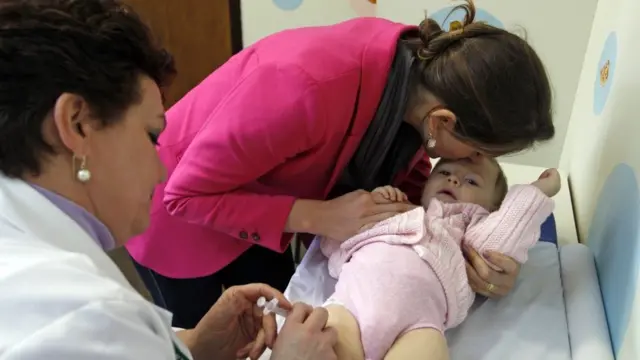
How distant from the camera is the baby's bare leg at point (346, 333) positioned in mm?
1056

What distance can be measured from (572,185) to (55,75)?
1511mm

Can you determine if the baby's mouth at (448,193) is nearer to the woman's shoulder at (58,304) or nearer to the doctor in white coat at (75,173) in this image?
the doctor in white coat at (75,173)

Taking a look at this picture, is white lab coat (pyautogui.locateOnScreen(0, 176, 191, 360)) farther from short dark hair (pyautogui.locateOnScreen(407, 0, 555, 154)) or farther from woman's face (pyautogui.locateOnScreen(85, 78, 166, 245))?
short dark hair (pyautogui.locateOnScreen(407, 0, 555, 154))

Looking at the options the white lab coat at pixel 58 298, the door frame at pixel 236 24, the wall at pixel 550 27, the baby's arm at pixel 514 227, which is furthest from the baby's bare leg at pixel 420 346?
the door frame at pixel 236 24

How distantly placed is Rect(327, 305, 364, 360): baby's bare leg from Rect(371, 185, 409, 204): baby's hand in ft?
0.79

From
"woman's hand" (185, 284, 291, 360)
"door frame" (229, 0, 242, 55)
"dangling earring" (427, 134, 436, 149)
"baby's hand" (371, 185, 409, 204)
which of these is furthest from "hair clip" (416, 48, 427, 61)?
"door frame" (229, 0, 242, 55)

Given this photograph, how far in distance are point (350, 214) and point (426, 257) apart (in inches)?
6.8

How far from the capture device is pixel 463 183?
1.39m

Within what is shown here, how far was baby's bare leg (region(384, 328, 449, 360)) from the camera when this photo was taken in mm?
1042

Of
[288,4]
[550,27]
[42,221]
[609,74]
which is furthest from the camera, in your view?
[288,4]

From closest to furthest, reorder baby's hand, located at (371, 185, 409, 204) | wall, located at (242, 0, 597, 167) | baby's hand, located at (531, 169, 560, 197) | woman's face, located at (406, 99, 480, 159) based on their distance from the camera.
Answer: woman's face, located at (406, 99, 480, 159) < baby's hand, located at (371, 185, 409, 204) < baby's hand, located at (531, 169, 560, 197) < wall, located at (242, 0, 597, 167)

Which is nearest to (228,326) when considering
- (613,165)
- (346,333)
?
(346,333)

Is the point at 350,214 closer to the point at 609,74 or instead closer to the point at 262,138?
the point at 262,138

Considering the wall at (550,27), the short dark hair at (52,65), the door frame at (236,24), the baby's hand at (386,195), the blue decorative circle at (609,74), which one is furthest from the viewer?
the door frame at (236,24)
